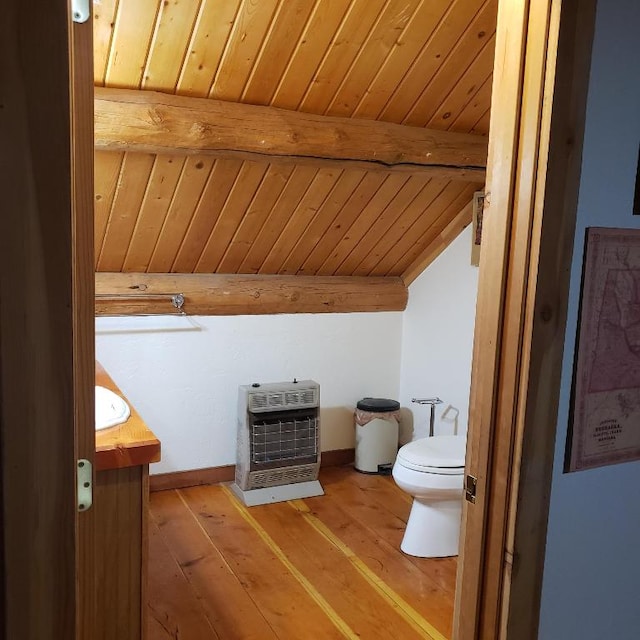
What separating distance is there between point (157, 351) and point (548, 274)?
273 centimetres

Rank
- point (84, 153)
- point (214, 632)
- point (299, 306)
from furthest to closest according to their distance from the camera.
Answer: point (299, 306)
point (214, 632)
point (84, 153)

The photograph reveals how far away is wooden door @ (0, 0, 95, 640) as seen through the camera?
814mm

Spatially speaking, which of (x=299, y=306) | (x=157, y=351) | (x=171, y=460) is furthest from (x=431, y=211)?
(x=171, y=460)

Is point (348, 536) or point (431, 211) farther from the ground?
point (431, 211)

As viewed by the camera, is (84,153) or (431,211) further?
(431,211)

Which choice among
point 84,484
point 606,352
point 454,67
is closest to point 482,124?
point 454,67

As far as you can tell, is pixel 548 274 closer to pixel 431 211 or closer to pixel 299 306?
pixel 431 211

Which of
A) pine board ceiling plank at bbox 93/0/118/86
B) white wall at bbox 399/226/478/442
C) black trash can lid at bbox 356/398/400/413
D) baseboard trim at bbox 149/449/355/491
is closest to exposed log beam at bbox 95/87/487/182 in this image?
pine board ceiling plank at bbox 93/0/118/86

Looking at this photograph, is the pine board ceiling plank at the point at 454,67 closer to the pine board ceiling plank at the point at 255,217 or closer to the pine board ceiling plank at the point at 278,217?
the pine board ceiling plank at the point at 278,217

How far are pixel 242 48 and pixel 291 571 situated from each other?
2.11 m

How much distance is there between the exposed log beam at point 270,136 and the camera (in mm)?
2504

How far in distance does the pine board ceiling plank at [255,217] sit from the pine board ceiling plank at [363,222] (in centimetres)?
51

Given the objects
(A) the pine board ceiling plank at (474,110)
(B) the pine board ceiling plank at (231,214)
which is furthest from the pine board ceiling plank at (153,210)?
(A) the pine board ceiling plank at (474,110)

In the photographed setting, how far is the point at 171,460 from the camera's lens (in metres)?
3.71
